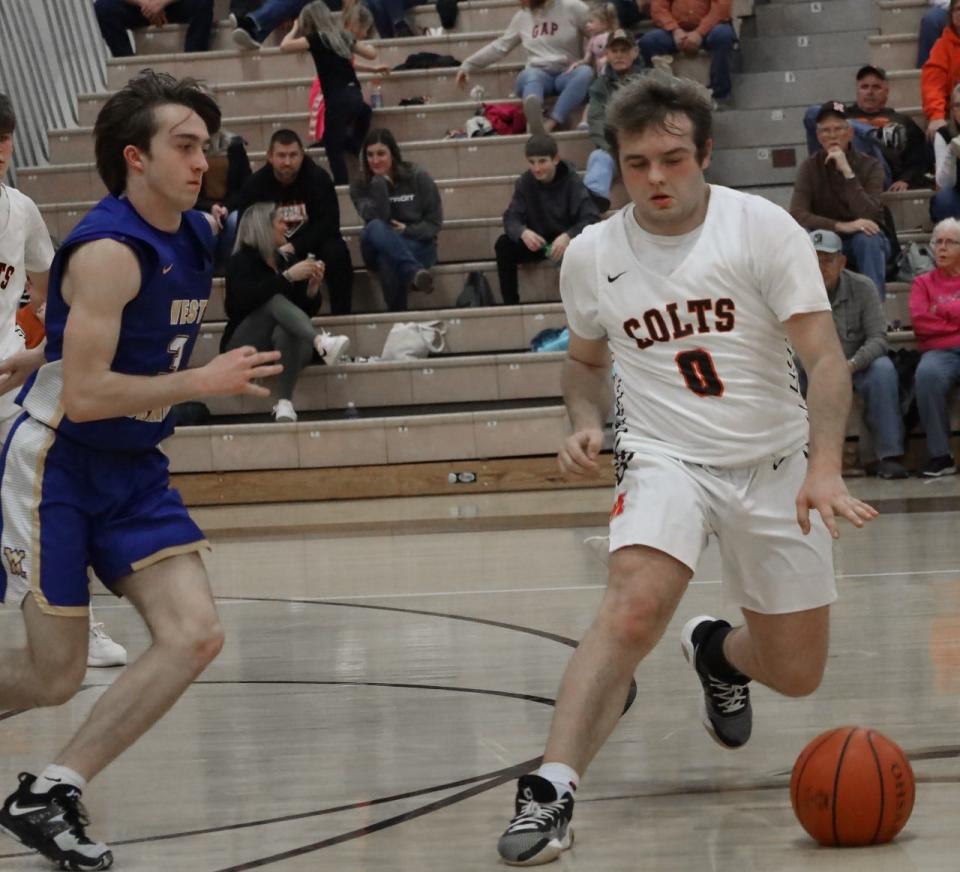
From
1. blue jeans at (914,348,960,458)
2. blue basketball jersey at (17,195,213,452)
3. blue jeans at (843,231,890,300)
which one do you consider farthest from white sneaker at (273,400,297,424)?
blue basketball jersey at (17,195,213,452)

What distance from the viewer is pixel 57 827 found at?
383cm

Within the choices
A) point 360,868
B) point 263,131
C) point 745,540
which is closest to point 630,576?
point 745,540

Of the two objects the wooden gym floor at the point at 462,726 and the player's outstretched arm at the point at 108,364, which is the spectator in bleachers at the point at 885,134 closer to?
the wooden gym floor at the point at 462,726

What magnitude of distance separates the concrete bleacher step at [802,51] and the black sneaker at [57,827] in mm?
11692

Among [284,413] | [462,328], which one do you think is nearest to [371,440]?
[284,413]

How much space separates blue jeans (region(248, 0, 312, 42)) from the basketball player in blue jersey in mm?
11108

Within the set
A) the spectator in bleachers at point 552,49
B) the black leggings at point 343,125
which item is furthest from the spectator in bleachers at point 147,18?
the spectator in bleachers at point 552,49

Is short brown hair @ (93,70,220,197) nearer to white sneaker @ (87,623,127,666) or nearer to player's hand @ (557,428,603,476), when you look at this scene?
player's hand @ (557,428,603,476)

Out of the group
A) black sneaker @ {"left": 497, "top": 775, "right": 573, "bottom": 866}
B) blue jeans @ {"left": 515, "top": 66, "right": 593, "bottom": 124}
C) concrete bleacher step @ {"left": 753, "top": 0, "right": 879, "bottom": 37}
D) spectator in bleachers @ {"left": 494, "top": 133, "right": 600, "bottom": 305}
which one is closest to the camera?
black sneaker @ {"left": 497, "top": 775, "right": 573, "bottom": 866}

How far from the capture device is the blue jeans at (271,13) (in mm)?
14961

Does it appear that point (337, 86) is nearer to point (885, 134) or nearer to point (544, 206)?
point (544, 206)

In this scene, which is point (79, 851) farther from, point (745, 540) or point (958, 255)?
point (958, 255)

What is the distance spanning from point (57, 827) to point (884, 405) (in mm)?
7872

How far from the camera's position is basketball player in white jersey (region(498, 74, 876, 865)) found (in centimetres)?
396
